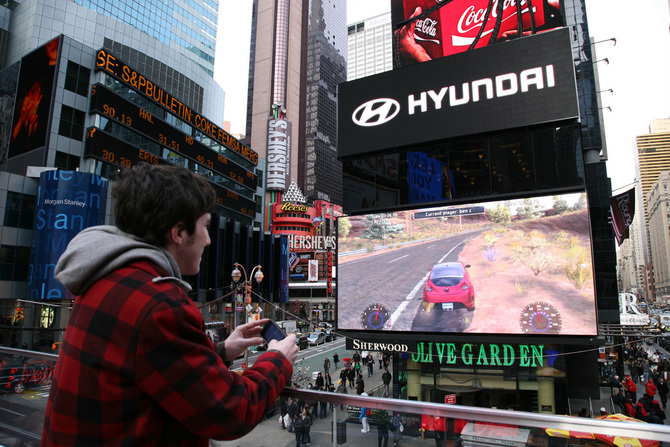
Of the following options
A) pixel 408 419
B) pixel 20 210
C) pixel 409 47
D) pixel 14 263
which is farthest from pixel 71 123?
pixel 408 419

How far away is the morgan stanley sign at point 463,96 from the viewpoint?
13750 mm

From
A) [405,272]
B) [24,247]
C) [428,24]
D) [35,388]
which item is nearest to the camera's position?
[35,388]

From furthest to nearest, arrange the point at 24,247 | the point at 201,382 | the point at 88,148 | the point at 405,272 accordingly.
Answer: the point at 88,148 < the point at 24,247 < the point at 405,272 < the point at 201,382

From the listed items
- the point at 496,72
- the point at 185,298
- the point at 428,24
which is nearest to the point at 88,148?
the point at 428,24

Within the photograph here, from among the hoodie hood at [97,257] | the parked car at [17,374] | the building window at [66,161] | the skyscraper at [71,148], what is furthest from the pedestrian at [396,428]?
the building window at [66,161]

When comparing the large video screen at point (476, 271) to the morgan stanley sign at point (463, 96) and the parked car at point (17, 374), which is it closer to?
the morgan stanley sign at point (463, 96)

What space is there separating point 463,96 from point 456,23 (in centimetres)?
589

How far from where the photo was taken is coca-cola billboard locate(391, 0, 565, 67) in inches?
666

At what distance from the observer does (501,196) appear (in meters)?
14.3

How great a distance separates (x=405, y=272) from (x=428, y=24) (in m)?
12.5

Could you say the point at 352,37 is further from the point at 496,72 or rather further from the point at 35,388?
the point at 35,388

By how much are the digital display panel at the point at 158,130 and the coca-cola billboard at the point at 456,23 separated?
68.9 ft

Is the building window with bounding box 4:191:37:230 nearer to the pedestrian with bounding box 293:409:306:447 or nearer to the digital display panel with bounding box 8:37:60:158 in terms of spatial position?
the digital display panel with bounding box 8:37:60:158

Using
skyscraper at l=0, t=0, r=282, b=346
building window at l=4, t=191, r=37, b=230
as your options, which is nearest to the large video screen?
skyscraper at l=0, t=0, r=282, b=346
